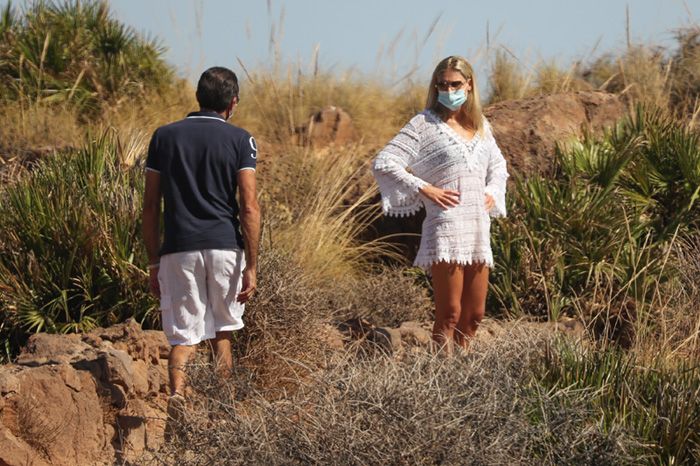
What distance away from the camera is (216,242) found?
231 inches

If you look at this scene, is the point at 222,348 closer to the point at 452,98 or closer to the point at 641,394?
the point at 452,98

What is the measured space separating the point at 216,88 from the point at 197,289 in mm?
966

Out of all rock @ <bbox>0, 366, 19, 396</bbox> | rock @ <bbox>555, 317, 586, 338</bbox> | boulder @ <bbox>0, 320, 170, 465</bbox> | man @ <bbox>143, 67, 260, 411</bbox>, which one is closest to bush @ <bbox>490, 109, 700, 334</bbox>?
rock @ <bbox>555, 317, 586, 338</bbox>

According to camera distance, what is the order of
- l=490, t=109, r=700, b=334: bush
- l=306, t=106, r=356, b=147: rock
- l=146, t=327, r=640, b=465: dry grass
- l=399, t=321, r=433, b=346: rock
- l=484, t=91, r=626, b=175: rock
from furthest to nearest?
l=306, t=106, r=356, b=147: rock < l=484, t=91, r=626, b=175: rock < l=490, t=109, r=700, b=334: bush < l=399, t=321, r=433, b=346: rock < l=146, t=327, r=640, b=465: dry grass

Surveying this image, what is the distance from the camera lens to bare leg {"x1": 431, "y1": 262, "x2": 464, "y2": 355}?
22.1ft

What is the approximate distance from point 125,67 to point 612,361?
35.5ft

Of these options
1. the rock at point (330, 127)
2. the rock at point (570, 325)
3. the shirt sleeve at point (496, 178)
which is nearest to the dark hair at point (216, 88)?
the shirt sleeve at point (496, 178)

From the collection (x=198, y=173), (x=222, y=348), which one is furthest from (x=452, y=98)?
(x=222, y=348)

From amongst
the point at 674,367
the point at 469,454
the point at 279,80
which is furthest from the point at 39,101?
the point at 469,454

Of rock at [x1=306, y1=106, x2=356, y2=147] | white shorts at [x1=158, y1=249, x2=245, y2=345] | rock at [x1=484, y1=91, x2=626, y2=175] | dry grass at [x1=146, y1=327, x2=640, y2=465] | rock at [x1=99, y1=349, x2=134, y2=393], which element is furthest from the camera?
rock at [x1=306, y1=106, x2=356, y2=147]

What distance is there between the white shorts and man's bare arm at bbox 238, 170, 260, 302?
0.17 ft

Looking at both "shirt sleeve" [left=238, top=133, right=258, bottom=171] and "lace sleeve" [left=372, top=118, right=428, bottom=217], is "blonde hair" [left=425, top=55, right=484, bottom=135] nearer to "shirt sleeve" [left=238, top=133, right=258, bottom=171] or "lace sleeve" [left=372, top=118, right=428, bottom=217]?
"lace sleeve" [left=372, top=118, right=428, bottom=217]

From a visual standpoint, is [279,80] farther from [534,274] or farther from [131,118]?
[534,274]

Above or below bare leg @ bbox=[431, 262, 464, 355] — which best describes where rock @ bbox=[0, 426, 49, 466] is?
below
